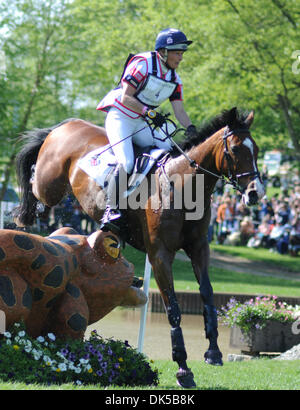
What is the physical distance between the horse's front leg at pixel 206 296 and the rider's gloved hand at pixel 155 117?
3.99 ft

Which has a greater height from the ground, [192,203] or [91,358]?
[192,203]

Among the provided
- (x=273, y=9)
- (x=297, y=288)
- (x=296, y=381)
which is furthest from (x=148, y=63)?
(x=273, y=9)

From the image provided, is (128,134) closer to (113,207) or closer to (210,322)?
(113,207)

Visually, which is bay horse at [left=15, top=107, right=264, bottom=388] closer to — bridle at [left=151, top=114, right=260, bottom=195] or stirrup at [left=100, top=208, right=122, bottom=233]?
bridle at [left=151, top=114, right=260, bottom=195]

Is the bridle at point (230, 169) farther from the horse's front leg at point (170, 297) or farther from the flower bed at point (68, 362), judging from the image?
the flower bed at point (68, 362)

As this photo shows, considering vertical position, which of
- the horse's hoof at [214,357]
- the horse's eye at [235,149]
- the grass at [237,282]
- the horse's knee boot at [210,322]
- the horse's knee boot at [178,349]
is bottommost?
the grass at [237,282]

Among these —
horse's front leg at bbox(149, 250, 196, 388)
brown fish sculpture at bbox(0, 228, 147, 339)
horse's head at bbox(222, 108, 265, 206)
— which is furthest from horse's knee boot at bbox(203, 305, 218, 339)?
horse's head at bbox(222, 108, 265, 206)

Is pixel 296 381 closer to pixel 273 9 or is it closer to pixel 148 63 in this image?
pixel 148 63

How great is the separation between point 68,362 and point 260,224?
18.5 meters

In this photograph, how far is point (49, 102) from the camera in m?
22.6

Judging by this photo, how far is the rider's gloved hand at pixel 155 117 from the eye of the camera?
21.6 ft

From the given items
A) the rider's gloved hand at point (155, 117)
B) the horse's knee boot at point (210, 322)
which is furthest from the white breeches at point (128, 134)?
the horse's knee boot at point (210, 322)

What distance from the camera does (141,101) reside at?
688cm
